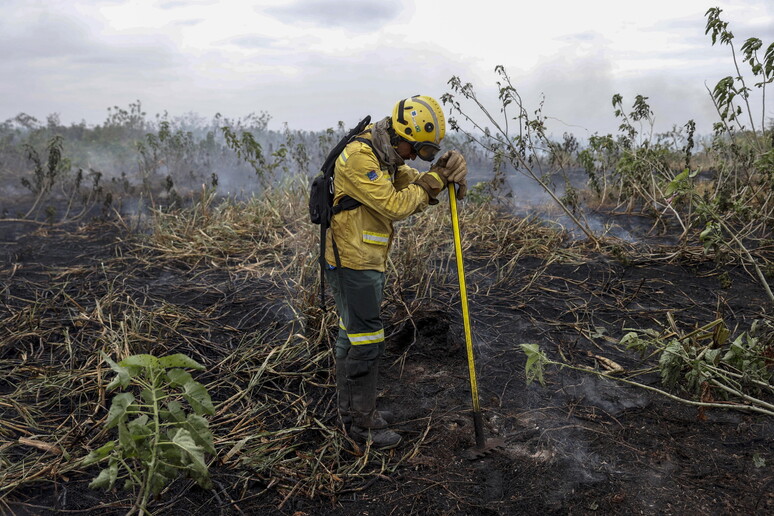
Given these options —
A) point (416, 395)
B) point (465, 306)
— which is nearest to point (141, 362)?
point (465, 306)

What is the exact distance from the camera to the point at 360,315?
3244 millimetres

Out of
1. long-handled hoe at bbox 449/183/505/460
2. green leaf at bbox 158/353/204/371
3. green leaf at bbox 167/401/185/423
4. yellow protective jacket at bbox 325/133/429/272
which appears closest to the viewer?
green leaf at bbox 158/353/204/371

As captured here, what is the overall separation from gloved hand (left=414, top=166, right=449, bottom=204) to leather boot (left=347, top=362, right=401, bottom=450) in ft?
3.57

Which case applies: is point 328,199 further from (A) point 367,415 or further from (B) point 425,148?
(A) point 367,415

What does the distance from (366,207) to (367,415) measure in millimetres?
1257

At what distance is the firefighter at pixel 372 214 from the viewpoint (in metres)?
3.07

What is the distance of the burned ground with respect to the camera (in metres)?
2.88

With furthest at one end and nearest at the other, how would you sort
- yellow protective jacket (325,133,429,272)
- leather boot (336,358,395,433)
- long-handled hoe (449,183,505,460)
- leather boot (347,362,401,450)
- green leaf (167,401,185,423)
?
leather boot (336,358,395,433) < leather boot (347,362,401,450) < long-handled hoe (449,183,505,460) < yellow protective jacket (325,133,429,272) < green leaf (167,401,185,423)

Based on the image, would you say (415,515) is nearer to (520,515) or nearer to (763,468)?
(520,515)

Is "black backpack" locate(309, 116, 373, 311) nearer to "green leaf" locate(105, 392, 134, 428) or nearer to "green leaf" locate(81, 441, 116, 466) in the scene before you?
"green leaf" locate(105, 392, 134, 428)

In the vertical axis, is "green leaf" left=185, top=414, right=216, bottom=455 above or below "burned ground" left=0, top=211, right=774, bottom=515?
above

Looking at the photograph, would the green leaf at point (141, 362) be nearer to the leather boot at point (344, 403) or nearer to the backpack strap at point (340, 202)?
the backpack strap at point (340, 202)

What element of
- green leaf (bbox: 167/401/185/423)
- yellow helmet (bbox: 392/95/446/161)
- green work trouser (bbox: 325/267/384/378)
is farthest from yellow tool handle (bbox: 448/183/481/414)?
green leaf (bbox: 167/401/185/423)

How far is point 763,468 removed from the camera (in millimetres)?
2881
